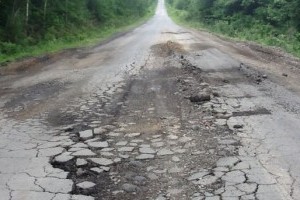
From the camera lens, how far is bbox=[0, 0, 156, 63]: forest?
18.0 m

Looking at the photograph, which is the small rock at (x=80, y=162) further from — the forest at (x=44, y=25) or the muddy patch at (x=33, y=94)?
the forest at (x=44, y=25)

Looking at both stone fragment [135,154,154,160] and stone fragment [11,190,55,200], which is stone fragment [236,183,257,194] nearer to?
stone fragment [135,154,154,160]

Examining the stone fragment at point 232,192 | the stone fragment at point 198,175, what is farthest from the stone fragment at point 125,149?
the stone fragment at point 232,192

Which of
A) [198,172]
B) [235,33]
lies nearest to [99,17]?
[235,33]

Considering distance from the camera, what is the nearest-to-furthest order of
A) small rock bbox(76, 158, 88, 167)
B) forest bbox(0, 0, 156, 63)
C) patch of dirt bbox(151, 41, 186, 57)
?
small rock bbox(76, 158, 88, 167)
patch of dirt bbox(151, 41, 186, 57)
forest bbox(0, 0, 156, 63)

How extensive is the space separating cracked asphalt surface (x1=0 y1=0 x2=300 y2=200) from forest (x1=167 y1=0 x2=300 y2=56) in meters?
7.84

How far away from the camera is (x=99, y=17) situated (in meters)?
33.1

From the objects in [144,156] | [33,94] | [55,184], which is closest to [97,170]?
[55,184]

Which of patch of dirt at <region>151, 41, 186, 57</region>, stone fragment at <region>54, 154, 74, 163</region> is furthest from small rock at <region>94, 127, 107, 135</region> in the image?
patch of dirt at <region>151, 41, 186, 57</region>

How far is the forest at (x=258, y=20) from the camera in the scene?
20.6 meters

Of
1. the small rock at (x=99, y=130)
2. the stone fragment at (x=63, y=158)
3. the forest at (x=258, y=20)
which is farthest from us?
the forest at (x=258, y=20)

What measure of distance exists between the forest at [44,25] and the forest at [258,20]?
8.85m

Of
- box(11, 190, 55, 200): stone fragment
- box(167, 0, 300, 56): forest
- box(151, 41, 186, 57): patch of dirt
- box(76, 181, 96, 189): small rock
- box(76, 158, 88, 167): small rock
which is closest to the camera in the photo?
box(11, 190, 55, 200): stone fragment

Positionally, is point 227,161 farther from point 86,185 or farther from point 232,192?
point 86,185
